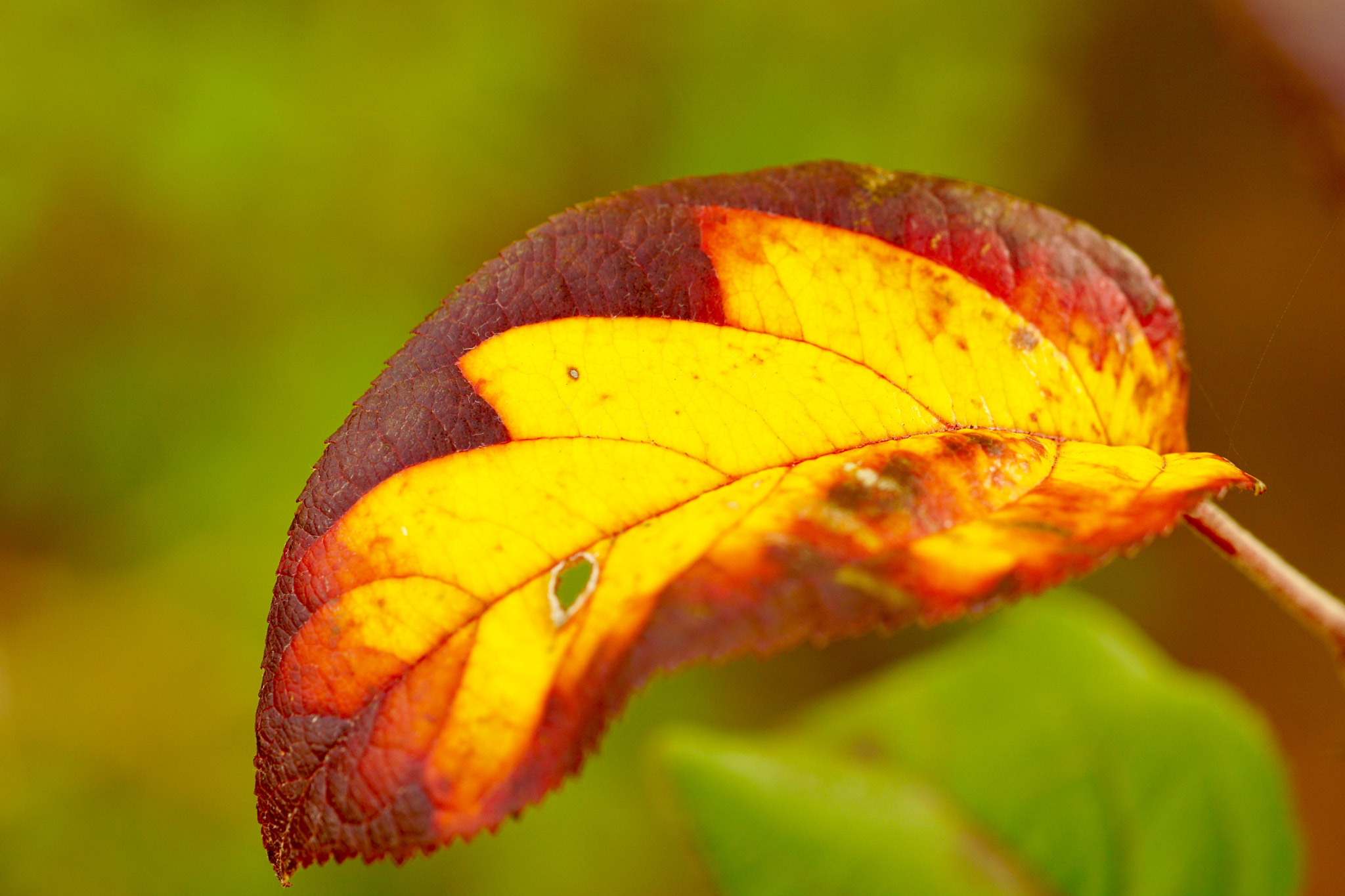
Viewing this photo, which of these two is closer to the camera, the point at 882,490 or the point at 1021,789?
the point at 882,490

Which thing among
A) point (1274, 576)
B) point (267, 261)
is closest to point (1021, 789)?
point (1274, 576)

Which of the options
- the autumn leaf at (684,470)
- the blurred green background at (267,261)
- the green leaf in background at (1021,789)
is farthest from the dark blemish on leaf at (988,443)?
the blurred green background at (267,261)

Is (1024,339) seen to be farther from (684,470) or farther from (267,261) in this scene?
(267,261)

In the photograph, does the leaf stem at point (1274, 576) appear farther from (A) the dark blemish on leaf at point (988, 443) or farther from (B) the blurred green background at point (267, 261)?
(B) the blurred green background at point (267, 261)

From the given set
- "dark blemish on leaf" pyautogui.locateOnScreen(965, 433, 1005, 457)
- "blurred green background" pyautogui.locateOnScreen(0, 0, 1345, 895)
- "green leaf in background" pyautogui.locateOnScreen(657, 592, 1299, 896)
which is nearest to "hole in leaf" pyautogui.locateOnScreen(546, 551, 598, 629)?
"dark blemish on leaf" pyautogui.locateOnScreen(965, 433, 1005, 457)

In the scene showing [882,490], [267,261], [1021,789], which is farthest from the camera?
[267,261]

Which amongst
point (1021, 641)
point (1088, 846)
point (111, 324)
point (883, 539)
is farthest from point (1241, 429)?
point (111, 324)

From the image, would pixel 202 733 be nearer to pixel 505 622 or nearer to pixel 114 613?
pixel 114 613
